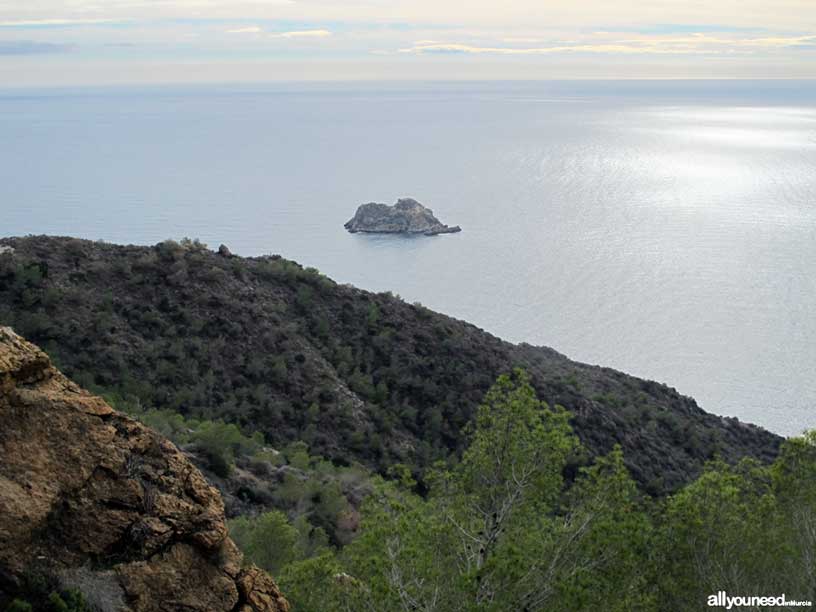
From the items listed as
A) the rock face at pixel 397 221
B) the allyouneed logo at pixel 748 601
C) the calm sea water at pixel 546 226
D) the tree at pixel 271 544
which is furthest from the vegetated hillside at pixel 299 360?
the rock face at pixel 397 221

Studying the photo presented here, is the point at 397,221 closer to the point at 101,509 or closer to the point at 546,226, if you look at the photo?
the point at 546,226

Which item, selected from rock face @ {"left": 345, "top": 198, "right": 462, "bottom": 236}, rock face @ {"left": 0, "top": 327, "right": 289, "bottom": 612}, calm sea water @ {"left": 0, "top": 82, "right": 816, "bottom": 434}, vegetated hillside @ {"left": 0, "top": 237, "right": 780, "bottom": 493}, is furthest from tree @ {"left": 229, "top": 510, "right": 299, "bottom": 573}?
rock face @ {"left": 345, "top": 198, "right": 462, "bottom": 236}

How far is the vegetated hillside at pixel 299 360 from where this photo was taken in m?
24.7

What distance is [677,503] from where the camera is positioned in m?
9.92

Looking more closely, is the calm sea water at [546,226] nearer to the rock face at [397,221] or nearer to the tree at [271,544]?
the rock face at [397,221]

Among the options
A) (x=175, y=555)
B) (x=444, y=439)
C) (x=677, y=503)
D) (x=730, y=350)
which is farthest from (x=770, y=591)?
(x=730, y=350)

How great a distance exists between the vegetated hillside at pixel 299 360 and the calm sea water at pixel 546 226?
434 inches

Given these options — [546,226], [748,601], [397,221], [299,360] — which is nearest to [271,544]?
[748,601]

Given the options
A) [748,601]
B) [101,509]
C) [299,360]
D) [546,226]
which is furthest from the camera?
[546,226]

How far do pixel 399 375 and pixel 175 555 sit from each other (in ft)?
73.3

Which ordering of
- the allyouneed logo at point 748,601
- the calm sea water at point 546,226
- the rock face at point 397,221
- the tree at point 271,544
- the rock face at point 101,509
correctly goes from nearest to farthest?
the rock face at point 101,509, the allyouneed logo at point 748,601, the tree at point 271,544, the calm sea water at point 546,226, the rock face at point 397,221

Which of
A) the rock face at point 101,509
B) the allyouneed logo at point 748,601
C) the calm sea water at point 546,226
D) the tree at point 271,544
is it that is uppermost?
the rock face at point 101,509

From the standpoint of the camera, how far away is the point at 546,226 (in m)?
83.6

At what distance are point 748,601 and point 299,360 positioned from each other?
792 inches
